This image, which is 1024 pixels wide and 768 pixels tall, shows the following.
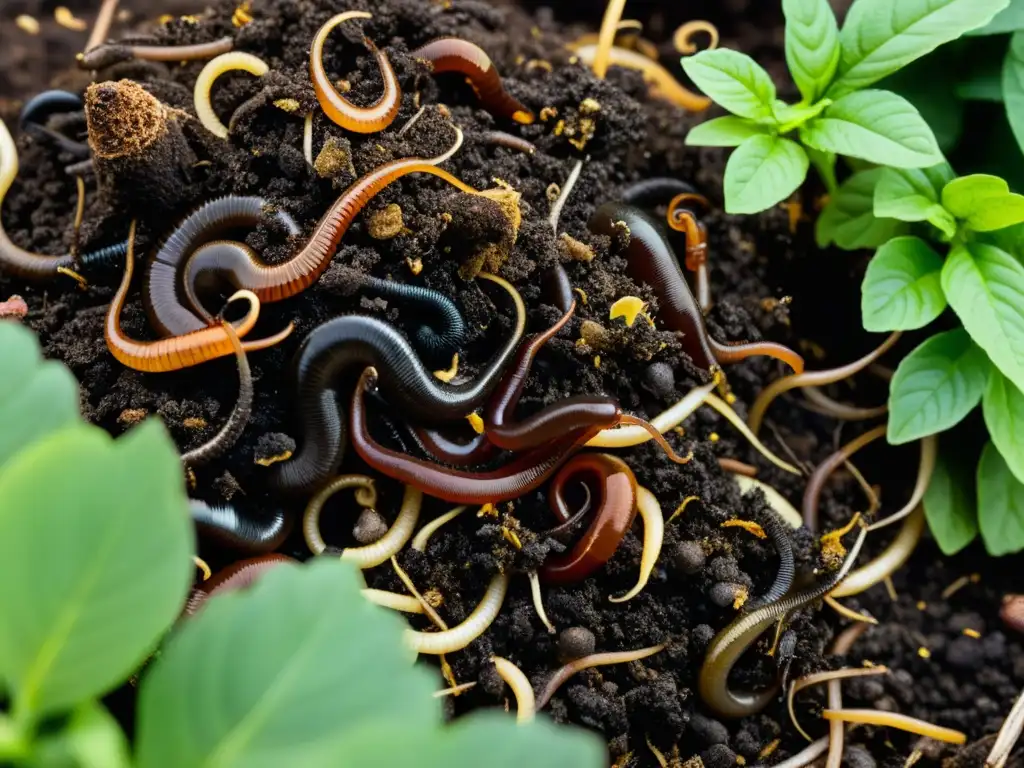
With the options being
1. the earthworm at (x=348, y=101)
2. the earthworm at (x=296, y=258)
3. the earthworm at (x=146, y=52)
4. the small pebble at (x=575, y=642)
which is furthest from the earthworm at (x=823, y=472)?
the earthworm at (x=146, y=52)

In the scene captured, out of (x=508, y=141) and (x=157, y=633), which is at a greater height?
(x=508, y=141)

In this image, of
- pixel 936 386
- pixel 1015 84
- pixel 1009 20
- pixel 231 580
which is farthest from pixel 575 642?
pixel 1009 20

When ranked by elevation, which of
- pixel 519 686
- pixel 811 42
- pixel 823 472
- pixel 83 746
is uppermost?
pixel 811 42

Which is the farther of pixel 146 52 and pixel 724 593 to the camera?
pixel 146 52

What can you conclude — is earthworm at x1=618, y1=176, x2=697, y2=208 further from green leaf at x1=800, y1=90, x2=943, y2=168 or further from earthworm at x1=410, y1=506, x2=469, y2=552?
earthworm at x1=410, y1=506, x2=469, y2=552

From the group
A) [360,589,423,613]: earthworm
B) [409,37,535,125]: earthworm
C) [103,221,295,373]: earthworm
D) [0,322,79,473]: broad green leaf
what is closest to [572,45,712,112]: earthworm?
[409,37,535,125]: earthworm

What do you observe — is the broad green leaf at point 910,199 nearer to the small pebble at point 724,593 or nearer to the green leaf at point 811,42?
the green leaf at point 811,42

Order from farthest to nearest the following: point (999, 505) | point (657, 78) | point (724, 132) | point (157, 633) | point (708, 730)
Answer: point (657, 78)
point (999, 505)
point (724, 132)
point (708, 730)
point (157, 633)

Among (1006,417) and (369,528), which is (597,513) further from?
(1006,417)
